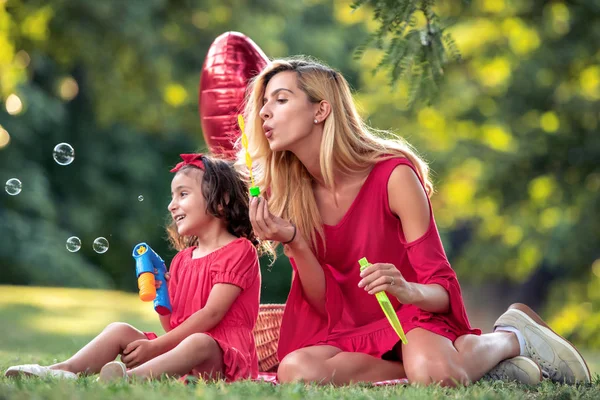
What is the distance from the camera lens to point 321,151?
3.11 m

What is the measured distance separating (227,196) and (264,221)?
24.6 inches

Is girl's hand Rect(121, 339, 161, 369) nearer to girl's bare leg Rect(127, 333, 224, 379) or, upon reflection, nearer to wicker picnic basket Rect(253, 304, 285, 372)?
girl's bare leg Rect(127, 333, 224, 379)

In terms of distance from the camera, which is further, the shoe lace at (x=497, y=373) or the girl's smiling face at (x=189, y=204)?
the girl's smiling face at (x=189, y=204)

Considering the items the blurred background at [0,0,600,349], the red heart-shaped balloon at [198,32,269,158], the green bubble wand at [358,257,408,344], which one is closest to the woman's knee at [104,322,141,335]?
the green bubble wand at [358,257,408,344]

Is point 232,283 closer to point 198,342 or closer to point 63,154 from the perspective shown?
point 198,342

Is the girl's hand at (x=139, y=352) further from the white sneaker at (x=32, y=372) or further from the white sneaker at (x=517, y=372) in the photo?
the white sneaker at (x=517, y=372)

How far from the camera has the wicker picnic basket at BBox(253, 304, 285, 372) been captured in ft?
12.2

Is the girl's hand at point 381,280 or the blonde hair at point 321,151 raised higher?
the blonde hair at point 321,151

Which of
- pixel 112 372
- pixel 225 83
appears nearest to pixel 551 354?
pixel 112 372

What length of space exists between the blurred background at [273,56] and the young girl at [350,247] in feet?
13.1

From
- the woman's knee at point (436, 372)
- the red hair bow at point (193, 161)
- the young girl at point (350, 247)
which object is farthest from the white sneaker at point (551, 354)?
the red hair bow at point (193, 161)

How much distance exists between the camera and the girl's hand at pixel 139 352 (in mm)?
3010

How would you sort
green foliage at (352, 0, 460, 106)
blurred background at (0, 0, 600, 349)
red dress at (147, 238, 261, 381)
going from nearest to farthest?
red dress at (147, 238, 261, 381) < green foliage at (352, 0, 460, 106) < blurred background at (0, 0, 600, 349)

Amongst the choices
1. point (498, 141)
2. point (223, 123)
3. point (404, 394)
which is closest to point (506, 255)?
point (498, 141)
